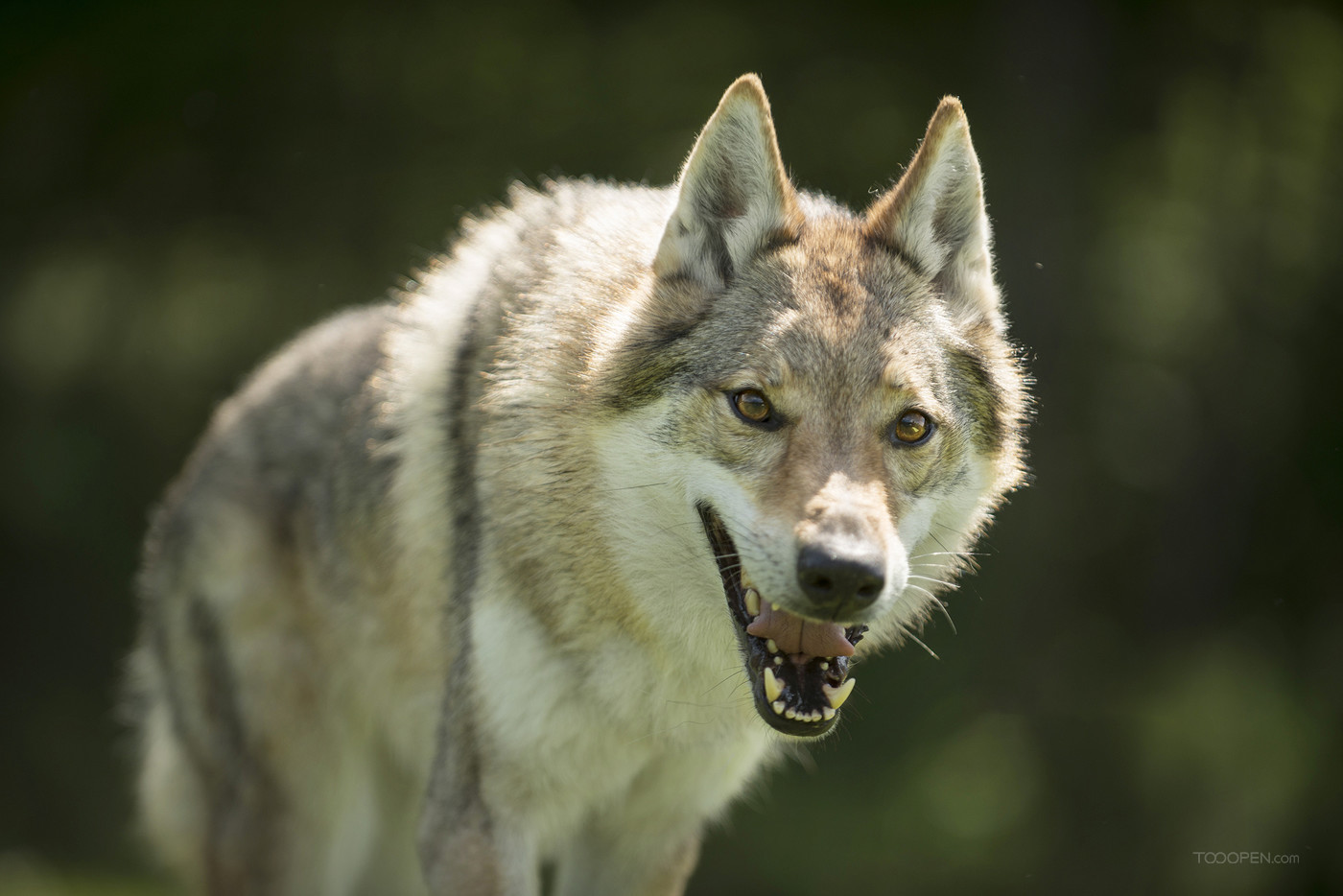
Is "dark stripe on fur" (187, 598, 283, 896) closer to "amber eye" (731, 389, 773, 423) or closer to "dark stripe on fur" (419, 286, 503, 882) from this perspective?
"dark stripe on fur" (419, 286, 503, 882)

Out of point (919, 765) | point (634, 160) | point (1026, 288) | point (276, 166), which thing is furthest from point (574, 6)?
point (919, 765)

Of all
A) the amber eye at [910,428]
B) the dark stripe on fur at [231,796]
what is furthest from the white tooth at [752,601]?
the dark stripe on fur at [231,796]

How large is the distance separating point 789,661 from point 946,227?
5.36ft

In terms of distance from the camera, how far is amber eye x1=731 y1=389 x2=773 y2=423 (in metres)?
3.32

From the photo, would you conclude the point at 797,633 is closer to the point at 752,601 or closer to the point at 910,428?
the point at 752,601

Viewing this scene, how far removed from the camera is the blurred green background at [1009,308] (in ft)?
30.5

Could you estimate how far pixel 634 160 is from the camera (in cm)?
1012

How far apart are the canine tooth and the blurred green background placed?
5.80 metres

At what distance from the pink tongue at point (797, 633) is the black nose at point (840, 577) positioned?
30cm

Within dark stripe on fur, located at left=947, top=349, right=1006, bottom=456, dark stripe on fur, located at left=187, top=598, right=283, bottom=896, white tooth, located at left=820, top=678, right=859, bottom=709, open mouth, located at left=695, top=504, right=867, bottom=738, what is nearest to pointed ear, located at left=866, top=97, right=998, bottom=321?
dark stripe on fur, located at left=947, top=349, right=1006, bottom=456

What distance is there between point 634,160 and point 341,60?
2.97 meters

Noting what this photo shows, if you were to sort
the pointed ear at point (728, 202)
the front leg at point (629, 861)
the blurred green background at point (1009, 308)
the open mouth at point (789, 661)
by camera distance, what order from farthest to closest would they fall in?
the blurred green background at point (1009, 308), the front leg at point (629, 861), the pointed ear at point (728, 202), the open mouth at point (789, 661)

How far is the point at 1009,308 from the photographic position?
928 centimetres

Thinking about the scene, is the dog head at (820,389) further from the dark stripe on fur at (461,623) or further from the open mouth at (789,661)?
the dark stripe on fur at (461,623)
